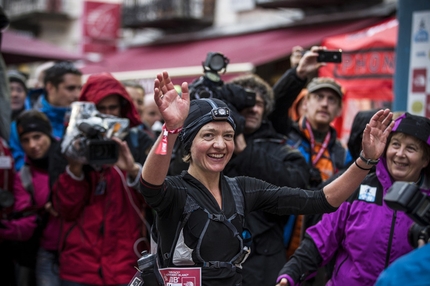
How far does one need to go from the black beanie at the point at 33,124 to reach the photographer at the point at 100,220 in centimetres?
74

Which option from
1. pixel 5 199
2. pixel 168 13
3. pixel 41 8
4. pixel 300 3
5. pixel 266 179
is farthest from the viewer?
pixel 41 8

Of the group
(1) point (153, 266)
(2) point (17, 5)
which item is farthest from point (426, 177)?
(2) point (17, 5)

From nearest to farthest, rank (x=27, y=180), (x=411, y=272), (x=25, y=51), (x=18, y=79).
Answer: (x=411, y=272) < (x=27, y=180) < (x=18, y=79) < (x=25, y=51)

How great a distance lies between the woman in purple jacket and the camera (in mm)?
3375

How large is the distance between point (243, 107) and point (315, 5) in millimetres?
10851

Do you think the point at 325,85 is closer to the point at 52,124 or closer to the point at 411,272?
the point at 52,124

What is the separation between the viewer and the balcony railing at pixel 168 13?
1739 cm

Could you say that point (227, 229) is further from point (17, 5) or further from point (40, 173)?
point (17, 5)

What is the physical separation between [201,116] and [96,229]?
1.48m

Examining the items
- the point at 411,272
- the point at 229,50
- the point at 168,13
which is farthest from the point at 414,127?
the point at 168,13

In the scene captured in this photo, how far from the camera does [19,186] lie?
4699 millimetres

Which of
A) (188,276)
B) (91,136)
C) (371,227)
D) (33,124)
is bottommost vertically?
(188,276)

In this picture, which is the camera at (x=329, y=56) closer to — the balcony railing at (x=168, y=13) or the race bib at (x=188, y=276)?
the race bib at (x=188, y=276)

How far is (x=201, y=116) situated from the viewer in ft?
9.78
